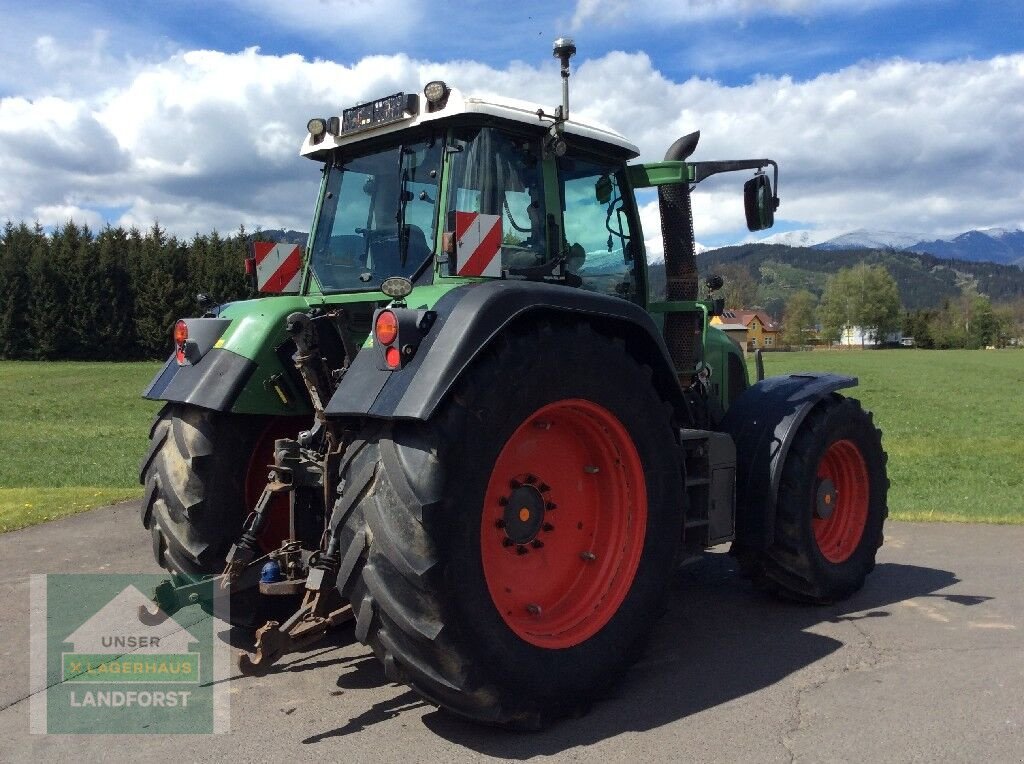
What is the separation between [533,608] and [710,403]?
2.40 meters

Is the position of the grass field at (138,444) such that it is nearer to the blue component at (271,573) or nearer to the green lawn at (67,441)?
the green lawn at (67,441)

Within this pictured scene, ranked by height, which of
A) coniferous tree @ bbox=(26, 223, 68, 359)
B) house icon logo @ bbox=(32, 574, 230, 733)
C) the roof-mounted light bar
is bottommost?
house icon logo @ bbox=(32, 574, 230, 733)

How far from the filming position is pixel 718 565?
6.61 meters

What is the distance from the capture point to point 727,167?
5.46 meters

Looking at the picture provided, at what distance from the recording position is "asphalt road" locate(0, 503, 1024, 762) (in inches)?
139

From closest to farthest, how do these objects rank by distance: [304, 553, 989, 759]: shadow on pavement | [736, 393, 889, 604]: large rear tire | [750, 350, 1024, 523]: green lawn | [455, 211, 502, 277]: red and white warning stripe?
[304, 553, 989, 759]: shadow on pavement → [455, 211, 502, 277]: red and white warning stripe → [736, 393, 889, 604]: large rear tire → [750, 350, 1024, 523]: green lawn

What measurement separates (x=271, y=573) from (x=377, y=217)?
1.95 metres

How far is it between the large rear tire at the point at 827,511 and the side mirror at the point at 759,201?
122 centimetres

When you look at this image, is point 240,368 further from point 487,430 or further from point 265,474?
point 487,430

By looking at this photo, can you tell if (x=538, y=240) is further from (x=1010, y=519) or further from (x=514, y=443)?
(x=1010, y=519)

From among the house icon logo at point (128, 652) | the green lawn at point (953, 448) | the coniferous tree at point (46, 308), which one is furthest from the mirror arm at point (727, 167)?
the coniferous tree at point (46, 308)

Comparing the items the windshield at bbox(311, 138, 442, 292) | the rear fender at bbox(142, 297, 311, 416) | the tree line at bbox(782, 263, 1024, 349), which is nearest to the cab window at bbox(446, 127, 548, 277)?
the windshield at bbox(311, 138, 442, 292)

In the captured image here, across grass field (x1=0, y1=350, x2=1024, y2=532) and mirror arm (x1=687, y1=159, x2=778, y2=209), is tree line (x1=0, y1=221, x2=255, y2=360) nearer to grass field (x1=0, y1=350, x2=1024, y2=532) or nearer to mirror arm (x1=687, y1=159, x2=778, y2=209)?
grass field (x1=0, y1=350, x2=1024, y2=532)

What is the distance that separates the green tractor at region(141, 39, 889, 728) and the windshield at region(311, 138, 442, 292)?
2 cm
